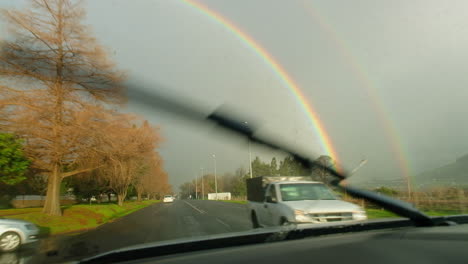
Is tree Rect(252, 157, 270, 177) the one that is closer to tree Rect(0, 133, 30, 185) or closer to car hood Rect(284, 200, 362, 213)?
tree Rect(0, 133, 30, 185)

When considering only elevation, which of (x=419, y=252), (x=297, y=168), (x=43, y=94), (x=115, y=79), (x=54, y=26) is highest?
(x=54, y=26)

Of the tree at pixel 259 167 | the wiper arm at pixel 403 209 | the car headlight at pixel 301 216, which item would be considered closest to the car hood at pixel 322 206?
the car headlight at pixel 301 216

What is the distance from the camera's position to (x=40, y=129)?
17.8 meters

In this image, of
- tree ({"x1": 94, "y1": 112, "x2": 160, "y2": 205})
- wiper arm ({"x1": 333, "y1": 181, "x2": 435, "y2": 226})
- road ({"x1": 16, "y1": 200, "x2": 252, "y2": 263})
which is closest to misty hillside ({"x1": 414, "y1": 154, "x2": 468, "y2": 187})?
road ({"x1": 16, "y1": 200, "x2": 252, "y2": 263})

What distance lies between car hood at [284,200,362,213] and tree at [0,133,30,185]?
13826 mm

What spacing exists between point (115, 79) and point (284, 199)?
14.4 meters

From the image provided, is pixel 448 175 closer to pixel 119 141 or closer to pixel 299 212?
pixel 299 212

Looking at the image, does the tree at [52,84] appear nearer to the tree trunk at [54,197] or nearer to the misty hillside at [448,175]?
the tree trunk at [54,197]

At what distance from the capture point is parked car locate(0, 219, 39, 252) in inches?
385

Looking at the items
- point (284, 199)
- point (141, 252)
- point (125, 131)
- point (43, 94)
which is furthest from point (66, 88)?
point (141, 252)

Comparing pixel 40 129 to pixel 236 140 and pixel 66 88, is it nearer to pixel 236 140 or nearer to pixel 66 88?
pixel 66 88

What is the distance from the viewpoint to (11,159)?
16406 millimetres

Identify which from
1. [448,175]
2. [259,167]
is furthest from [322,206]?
[259,167]

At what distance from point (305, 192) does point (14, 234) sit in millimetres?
8391
